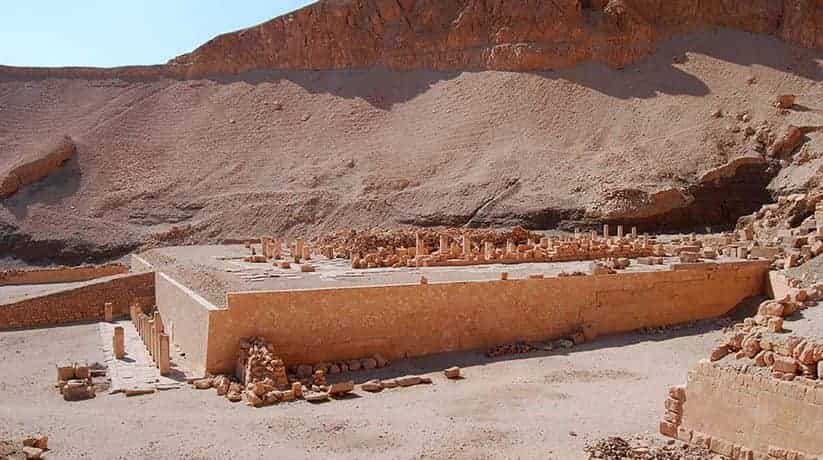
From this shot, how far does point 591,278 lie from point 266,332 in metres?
6.80

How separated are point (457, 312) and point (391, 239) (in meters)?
10.5

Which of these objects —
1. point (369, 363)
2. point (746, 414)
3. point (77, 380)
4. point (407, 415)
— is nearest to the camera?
point (746, 414)

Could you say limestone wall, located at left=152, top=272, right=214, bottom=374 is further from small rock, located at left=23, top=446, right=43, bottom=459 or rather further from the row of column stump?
small rock, located at left=23, top=446, right=43, bottom=459

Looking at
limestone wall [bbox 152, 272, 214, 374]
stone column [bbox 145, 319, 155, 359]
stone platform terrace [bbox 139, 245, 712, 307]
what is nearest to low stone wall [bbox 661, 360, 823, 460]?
stone platform terrace [bbox 139, 245, 712, 307]

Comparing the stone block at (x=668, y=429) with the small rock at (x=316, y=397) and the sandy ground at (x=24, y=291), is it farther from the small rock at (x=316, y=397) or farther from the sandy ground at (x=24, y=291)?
the sandy ground at (x=24, y=291)

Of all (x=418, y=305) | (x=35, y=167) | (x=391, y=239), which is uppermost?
(x=35, y=167)

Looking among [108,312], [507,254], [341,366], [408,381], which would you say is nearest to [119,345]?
[341,366]

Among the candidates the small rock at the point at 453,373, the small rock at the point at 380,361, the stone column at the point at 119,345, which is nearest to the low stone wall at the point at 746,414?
the small rock at the point at 453,373

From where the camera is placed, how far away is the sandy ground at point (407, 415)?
8.94 meters

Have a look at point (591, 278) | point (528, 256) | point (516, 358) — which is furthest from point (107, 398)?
point (528, 256)

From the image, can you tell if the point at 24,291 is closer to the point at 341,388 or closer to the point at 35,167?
the point at 341,388

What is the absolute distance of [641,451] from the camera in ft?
27.2

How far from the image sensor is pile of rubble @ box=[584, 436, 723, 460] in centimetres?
820

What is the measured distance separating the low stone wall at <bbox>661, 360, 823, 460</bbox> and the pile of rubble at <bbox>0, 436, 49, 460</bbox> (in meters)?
7.02
